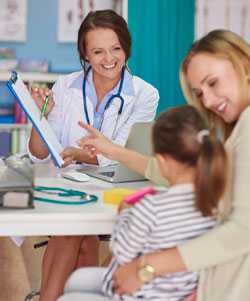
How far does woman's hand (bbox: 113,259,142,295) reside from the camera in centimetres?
132

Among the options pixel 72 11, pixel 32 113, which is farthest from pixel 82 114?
pixel 72 11

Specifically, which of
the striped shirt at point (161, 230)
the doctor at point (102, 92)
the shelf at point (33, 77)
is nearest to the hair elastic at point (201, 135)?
the striped shirt at point (161, 230)

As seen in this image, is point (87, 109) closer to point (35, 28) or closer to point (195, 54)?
point (195, 54)

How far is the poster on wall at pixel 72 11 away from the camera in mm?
4941

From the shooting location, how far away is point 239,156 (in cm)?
133

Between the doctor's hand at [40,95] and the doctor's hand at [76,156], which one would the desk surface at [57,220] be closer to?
the doctor's hand at [76,156]

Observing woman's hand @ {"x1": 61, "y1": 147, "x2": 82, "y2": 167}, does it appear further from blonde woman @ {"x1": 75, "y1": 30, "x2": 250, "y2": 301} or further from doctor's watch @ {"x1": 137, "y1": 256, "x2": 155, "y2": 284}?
doctor's watch @ {"x1": 137, "y1": 256, "x2": 155, "y2": 284}

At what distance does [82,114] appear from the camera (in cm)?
252

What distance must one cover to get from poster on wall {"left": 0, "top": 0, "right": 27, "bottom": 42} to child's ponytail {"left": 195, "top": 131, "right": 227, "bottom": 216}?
12.8 feet

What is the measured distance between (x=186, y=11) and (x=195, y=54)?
11.5 ft

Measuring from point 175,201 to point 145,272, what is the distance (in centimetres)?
17

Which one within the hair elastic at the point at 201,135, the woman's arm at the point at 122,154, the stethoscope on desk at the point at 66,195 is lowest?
the stethoscope on desk at the point at 66,195

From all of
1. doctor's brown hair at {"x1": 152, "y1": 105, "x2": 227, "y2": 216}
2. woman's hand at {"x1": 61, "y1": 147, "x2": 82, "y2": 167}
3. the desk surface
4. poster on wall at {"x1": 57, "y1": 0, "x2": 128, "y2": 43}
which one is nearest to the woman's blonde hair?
doctor's brown hair at {"x1": 152, "y1": 105, "x2": 227, "y2": 216}

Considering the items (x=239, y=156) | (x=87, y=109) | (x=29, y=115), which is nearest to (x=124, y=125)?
(x=87, y=109)
